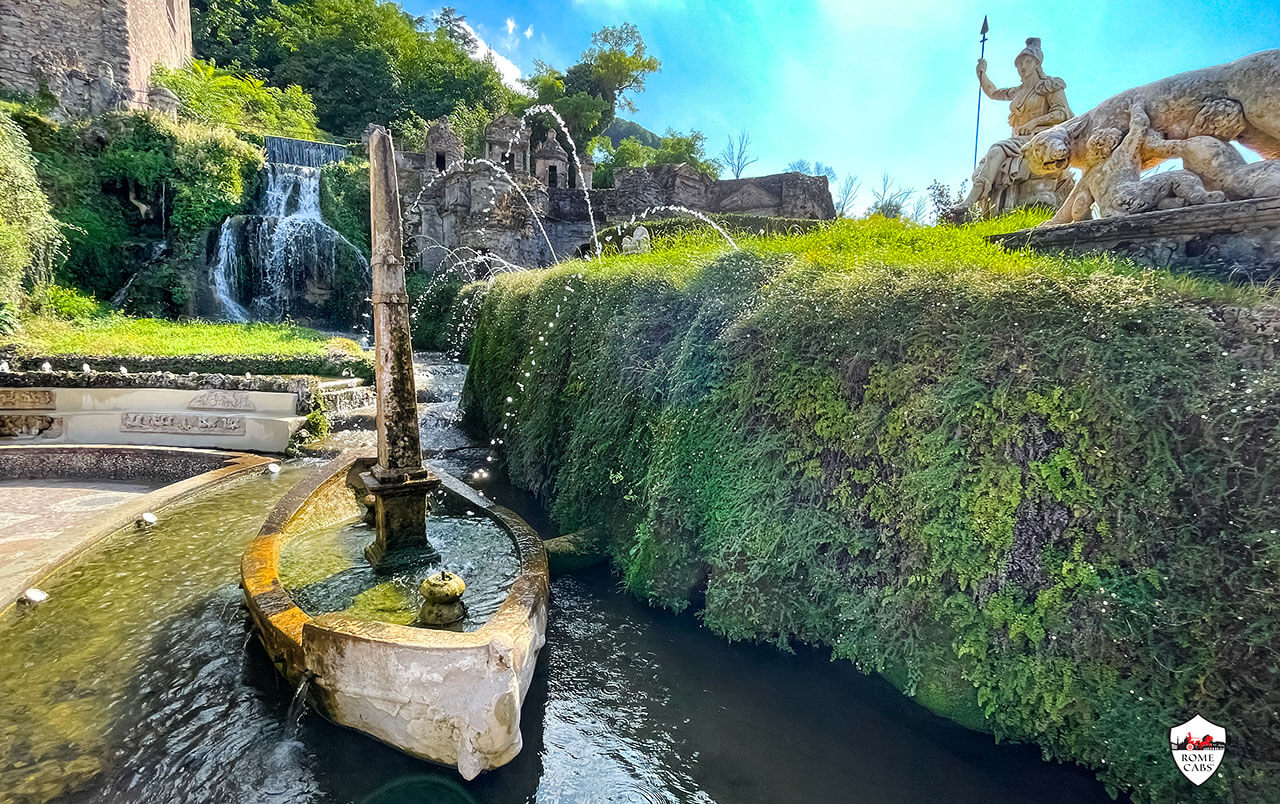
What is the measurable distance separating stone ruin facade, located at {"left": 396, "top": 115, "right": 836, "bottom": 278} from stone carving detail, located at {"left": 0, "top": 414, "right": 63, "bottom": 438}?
41.1ft

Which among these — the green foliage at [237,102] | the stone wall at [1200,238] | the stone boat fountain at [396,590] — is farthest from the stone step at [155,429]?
the green foliage at [237,102]

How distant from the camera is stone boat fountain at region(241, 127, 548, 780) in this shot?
2.55 m

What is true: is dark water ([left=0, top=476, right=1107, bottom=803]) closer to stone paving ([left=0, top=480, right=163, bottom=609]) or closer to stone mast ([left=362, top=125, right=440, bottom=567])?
stone paving ([left=0, top=480, right=163, bottom=609])

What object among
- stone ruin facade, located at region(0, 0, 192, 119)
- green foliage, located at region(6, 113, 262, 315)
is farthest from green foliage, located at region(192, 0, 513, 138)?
green foliage, located at region(6, 113, 262, 315)

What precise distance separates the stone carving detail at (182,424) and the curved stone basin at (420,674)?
5.52 meters

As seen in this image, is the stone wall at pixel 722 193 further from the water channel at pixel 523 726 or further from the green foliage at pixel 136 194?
the water channel at pixel 523 726

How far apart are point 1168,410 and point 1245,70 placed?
3190mm

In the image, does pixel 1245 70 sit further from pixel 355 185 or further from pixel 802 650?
pixel 355 185

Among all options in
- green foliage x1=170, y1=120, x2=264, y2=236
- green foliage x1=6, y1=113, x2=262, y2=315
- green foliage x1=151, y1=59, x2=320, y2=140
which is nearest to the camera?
green foliage x1=6, y1=113, x2=262, y2=315

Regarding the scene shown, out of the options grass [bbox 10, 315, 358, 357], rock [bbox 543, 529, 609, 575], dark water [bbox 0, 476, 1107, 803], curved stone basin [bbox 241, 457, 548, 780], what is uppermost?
grass [bbox 10, 315, 358, 357]

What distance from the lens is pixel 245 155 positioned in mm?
17812

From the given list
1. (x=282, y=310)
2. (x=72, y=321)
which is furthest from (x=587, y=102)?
(x=72, y=321)

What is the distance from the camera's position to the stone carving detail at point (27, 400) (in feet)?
23.7

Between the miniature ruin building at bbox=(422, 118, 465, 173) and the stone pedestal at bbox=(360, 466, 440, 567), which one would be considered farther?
the miniature ruin building at bbox=(422, 118, 465, 173)
